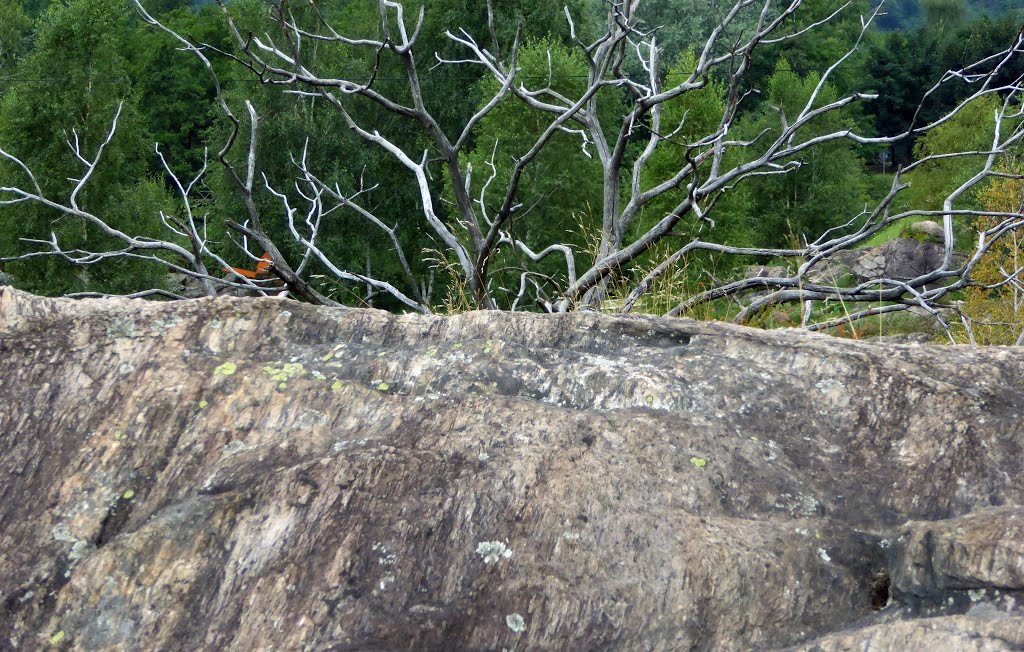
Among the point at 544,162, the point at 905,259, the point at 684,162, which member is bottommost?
the point at 905,259

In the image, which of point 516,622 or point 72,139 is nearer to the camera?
point 516,622

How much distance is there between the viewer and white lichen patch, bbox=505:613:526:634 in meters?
1.58

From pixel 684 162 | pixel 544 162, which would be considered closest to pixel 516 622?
pixel 684 162

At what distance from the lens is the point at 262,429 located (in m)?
1.95

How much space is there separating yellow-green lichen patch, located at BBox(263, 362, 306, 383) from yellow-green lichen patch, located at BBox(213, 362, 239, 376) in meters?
0.07

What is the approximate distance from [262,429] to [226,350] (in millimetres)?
330

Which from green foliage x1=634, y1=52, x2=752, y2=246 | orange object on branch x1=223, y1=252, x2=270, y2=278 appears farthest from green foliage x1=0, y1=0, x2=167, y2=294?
green foliage x1=634, y1=52, x2=752, y2=246

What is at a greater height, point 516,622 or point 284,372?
point 284,372

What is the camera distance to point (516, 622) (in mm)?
1588

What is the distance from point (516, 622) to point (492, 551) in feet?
→ 0.46

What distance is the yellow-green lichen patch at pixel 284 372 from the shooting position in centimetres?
207

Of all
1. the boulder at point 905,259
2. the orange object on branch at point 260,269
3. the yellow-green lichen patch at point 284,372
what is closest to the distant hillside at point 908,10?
the boulder at point 905,259

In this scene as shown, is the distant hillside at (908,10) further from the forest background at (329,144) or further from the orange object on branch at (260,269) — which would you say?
the orange object on branch at (260,269)

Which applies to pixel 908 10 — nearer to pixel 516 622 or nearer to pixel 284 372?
pixel 284 372
